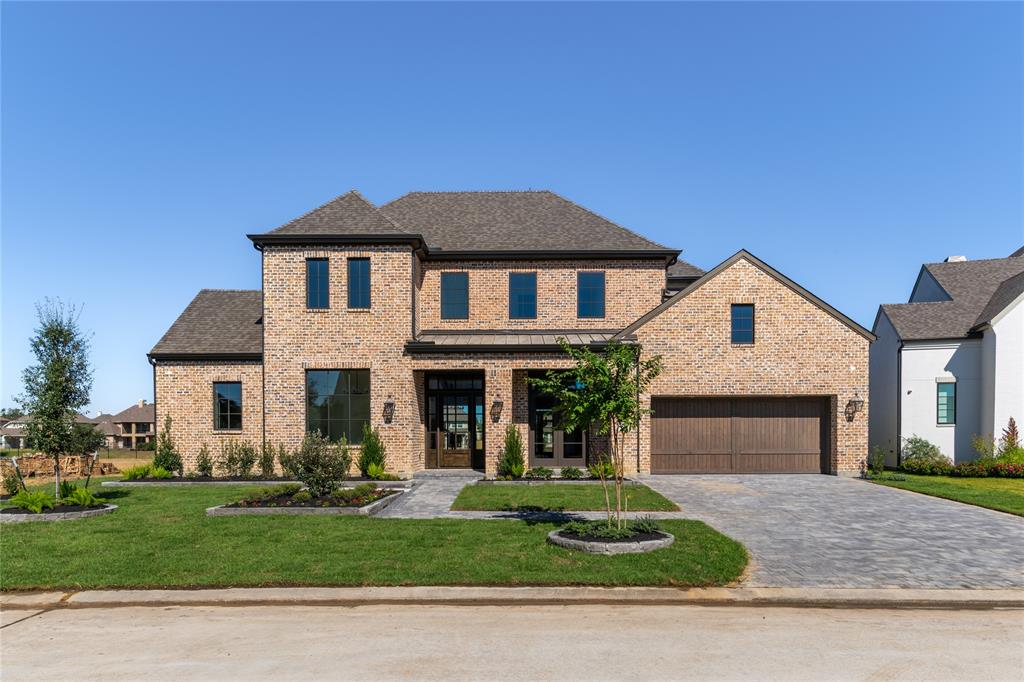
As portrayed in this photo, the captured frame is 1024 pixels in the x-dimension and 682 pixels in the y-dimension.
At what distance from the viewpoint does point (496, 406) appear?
19234 mm

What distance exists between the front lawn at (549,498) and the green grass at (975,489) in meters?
7.78

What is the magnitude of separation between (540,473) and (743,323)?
8.63 metres

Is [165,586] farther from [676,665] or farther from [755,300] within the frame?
[755,300]

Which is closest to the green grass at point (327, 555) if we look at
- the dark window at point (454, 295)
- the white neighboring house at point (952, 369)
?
the dark window at point (454, 295)

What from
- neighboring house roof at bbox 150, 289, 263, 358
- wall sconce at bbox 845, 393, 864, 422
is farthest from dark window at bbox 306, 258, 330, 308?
wall sconce at bbox 845, 393, 864, 422

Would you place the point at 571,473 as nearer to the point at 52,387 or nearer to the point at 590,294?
the point at 590,294

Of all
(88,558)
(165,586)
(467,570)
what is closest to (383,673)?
(467,570)

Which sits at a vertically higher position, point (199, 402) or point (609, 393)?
point (609, 393)

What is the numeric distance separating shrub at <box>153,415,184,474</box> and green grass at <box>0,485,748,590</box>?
24.5 ft

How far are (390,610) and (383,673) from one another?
1739 millimetres

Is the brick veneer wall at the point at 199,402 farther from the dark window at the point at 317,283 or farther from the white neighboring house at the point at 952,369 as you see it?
the white neighboring house at the point at 952,369

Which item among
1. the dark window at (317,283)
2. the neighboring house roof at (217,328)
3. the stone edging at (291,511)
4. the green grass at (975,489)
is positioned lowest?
the green grass at (975,489)

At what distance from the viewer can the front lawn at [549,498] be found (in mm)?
13195

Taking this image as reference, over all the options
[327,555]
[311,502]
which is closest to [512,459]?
[311,502]
